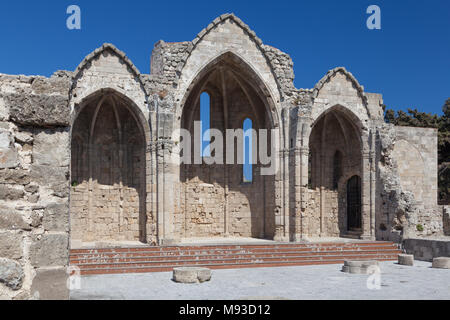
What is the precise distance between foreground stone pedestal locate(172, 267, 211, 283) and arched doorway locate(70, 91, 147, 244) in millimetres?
6670

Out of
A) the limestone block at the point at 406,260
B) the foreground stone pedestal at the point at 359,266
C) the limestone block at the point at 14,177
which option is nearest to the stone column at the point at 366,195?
the limestone block at the point at 406,260

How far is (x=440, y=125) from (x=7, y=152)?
30.6m

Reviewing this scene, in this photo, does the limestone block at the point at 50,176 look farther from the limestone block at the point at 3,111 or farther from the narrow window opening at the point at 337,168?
the narrow window opening at the point at 337,168

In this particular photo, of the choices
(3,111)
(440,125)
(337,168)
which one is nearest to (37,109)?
(3,111)

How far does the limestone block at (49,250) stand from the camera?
3.50 m

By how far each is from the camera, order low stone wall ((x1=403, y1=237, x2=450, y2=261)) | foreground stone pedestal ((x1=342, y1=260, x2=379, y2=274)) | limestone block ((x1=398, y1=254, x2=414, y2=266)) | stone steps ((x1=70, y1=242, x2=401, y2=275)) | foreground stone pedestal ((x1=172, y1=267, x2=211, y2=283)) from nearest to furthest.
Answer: foreground stone pedestal ((x1=172, y1=267, x2=211, y2=283))
foreground stone pedestal ((x1=342, y1=260, x2=379, y2=274))
stone steps ((x1=70, y1=242, x2=401, y2=275))
limestone block ((x1=398, y1=254, x2=414, y2=266))
low stone wall ((x1=403, y1=237, x2=450, y2=261))

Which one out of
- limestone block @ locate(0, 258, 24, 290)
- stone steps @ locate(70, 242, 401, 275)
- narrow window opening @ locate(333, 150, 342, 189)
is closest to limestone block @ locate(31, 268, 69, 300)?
limestone block @ locate(0, 258, 24, 290)

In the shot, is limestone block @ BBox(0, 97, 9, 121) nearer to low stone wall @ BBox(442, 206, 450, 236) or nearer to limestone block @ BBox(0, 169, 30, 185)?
limestone block @ BBox(0, 169, 30, 185)

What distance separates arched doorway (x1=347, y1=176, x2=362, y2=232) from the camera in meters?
18.8

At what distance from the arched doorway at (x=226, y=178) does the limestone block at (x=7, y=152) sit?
1445 cm

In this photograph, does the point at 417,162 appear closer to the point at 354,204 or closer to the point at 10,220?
the point at 354,204

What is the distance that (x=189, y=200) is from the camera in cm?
1819

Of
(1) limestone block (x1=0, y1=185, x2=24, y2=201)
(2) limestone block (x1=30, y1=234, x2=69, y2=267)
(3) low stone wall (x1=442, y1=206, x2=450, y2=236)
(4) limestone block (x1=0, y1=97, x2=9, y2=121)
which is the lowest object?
(3) low stone wall (x1=442, y1=206, x2=450, y2=236)
